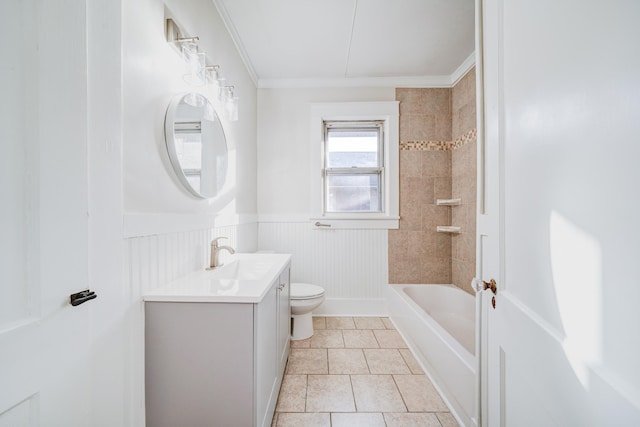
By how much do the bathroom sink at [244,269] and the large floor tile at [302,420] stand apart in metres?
0.80

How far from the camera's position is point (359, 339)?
90.9 inches

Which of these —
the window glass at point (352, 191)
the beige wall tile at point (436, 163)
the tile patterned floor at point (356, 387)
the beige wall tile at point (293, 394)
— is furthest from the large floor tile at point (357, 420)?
the beige wall tile at point (436, 163)

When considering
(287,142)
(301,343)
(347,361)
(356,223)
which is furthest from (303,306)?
(287,142)

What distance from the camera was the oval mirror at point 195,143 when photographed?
4.00ft

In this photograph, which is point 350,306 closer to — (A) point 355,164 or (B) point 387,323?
(B) point 387,323

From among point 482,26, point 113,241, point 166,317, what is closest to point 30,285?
point 113,241

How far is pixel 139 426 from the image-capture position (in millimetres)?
1024

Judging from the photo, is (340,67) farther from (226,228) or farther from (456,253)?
(456,253)

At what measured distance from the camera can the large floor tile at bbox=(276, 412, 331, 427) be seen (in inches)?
54.7

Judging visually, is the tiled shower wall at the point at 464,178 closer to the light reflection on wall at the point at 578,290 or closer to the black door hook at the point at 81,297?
the light reflection on wall at the point at 578,290

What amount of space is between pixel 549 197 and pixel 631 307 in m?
0.27

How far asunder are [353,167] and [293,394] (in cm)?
219

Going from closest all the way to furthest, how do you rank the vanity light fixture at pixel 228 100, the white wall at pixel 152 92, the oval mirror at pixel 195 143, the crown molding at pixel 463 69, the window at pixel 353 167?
the white wall at pixel 152 92 < the oval mirror at pixel 195 143 < the vanity light fixture at pixel 228 100 < the crown molding at pixel 463 69 < the window at pixel 353 167

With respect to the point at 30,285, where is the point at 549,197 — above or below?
above
